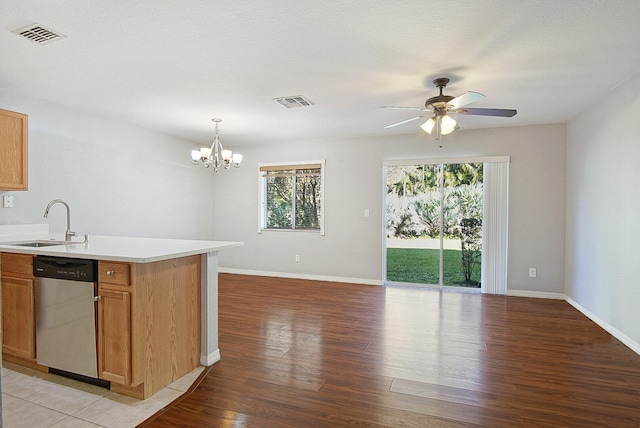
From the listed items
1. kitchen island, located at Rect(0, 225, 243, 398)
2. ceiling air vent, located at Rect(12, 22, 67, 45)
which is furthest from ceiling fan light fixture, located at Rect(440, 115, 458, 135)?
ceiling air vent, located at Rect(12, 22, 67, 45)

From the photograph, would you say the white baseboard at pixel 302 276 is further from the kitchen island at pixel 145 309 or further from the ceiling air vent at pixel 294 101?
the kitchen island at pixel 145 309

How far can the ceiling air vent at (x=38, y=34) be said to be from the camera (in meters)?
2.50

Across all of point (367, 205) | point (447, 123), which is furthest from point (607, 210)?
point (367, 205)

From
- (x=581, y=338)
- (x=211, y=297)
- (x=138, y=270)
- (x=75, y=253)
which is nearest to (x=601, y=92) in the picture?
(x=581, y=338)

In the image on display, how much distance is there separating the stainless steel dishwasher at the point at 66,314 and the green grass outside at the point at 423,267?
440 centimetres

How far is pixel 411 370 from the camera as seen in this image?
8.79 ft

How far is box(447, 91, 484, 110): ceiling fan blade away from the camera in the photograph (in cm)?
275

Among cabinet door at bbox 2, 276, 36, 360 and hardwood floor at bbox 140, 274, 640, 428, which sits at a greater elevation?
cabinet door at bbox 2, 276, 36, 360

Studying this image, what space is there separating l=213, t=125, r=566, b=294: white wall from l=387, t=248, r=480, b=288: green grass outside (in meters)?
0.35

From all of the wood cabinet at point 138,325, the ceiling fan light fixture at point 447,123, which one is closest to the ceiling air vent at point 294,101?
the ceiling fan light fixture at point 447,123

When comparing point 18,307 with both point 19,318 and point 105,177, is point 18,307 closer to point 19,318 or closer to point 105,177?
point 19,318

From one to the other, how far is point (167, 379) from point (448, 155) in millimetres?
4653

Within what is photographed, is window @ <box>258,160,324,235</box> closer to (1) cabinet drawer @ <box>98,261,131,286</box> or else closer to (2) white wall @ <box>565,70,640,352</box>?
(2) white wall @ <box>565,70,640,352</box>

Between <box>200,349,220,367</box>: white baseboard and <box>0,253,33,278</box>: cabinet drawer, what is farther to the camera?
<box>200,349,220,367</box>: white baseboard
